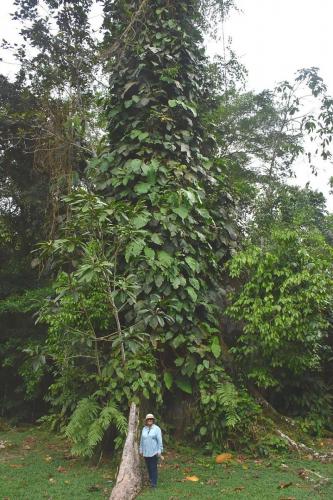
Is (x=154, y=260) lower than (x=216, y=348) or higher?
higher

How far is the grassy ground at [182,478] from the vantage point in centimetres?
483

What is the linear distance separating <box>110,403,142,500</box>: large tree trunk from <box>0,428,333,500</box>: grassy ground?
0.13 metres

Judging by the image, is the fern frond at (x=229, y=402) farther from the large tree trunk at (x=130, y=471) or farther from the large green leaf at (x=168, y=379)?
the large tree trunk at (x=130, y=471)

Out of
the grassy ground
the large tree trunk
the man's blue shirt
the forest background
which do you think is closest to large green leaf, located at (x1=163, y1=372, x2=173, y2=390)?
the forest background

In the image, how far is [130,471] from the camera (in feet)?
16.3

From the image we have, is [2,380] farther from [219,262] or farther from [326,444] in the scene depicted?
[326,444]

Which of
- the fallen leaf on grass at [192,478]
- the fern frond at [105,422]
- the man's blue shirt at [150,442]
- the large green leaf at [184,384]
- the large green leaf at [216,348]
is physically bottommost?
the fallen leaf on grass at [192,478]

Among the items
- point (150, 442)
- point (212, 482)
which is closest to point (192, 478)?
point (212, 482)

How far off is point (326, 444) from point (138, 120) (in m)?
5.55

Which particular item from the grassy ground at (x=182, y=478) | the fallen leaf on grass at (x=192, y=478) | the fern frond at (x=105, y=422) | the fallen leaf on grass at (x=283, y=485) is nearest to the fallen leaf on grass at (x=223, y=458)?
the grassy ground at (x=182, y=478)

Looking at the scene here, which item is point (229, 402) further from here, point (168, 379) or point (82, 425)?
point (82, 425)

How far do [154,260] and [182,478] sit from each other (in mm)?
2641

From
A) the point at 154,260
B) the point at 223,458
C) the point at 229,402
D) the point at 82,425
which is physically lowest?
the point at 223,458

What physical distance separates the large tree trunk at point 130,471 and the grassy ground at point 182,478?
13cm
